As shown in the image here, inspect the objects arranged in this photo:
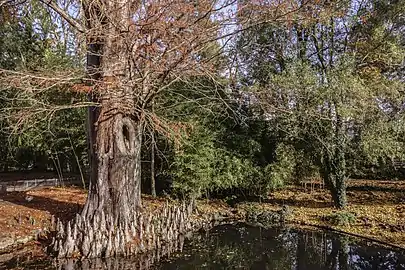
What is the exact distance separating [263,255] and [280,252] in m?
0.38

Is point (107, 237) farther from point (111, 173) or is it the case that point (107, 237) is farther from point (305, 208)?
point (305, 208)

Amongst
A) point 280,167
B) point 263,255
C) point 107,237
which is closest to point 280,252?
point 263,255

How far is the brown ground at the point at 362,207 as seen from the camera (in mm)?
7617

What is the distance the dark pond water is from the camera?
5443 mm

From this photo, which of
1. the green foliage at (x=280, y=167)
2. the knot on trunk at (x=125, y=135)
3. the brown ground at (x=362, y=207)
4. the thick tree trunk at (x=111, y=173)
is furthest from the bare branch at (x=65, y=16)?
the green foliage at (x=280, y=167)

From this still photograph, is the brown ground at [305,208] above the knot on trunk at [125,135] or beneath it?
beneath

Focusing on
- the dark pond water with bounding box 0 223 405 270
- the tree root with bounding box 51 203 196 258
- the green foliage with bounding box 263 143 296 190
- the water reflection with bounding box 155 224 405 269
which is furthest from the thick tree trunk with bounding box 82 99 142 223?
the green foliage with bounding box 263 143 296 190

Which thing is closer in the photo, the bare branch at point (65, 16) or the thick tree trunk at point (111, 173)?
the bare branch at point (65, 16)

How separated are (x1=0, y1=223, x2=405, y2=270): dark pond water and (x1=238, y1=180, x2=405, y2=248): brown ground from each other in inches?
28.0

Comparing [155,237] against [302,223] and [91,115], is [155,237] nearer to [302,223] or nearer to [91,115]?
[91,115]

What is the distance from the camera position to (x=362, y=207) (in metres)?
9.94

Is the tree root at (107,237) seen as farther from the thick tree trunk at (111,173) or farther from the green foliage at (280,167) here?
the green foliage at (280,167)

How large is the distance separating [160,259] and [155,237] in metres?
0.62

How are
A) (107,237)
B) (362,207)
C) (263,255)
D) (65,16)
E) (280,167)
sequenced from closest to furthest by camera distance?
(107,237), (65,16), (263,255), (362,207), (280,167)
